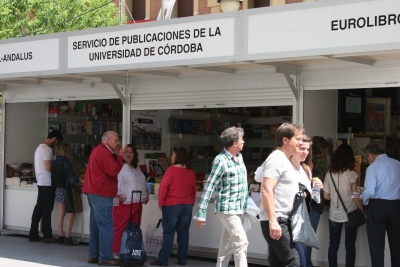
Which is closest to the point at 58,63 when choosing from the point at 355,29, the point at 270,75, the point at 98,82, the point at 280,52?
the point at 98,82

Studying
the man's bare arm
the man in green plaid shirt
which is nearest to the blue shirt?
the man in green plaid shirt

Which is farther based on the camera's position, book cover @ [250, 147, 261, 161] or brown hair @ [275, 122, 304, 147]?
book cover @ [250, 147, 261, 161]

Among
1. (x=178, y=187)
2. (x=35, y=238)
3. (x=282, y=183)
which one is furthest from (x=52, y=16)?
(x=282, y=183)

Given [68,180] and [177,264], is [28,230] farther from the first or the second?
[177,264]

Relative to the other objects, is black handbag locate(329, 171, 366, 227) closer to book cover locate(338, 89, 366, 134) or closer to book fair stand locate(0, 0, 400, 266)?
book fair stand locate(0, 0, 400, 266)

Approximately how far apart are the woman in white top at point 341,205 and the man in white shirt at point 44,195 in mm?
4970

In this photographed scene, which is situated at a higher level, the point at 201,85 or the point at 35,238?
the point at 201,85

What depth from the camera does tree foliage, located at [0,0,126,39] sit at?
16.6 meters

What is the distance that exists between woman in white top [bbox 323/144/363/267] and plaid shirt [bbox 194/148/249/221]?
5.14ft

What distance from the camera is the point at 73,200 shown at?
35.6ft

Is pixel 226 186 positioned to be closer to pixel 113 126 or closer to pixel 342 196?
pixel 342 196

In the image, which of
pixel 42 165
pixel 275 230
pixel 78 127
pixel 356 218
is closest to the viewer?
pixel 275 230

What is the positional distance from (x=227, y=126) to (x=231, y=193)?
5.50 metres

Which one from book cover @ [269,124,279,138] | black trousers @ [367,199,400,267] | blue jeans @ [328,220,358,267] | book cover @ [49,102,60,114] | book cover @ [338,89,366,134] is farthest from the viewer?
book cover @ [49,102,60,114]
